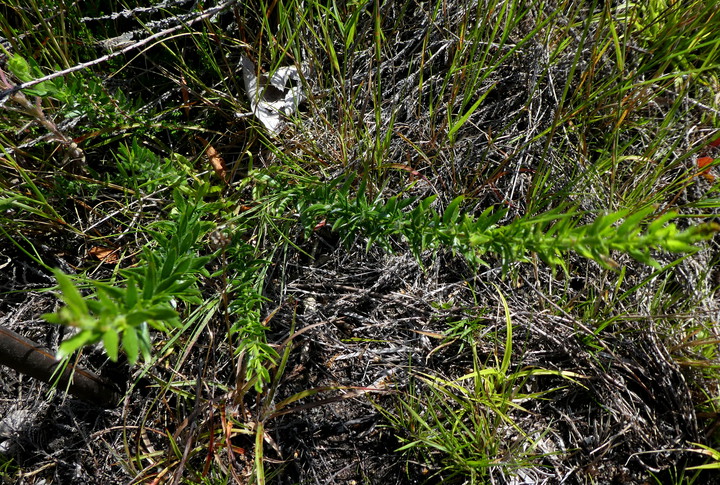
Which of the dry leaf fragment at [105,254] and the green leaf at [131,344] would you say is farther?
the dry leaf fragment at [105,254]

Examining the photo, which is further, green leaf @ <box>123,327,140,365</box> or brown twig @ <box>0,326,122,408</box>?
brown twig @ <box>0,326,122,408</box>

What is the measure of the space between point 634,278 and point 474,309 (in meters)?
0.78

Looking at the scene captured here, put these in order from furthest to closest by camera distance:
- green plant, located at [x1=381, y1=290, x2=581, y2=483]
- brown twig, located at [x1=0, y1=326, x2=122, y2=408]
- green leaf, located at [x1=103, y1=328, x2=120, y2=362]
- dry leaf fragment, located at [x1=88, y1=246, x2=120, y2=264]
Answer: dry leaf fragment, located at [x1=88, y1=246, x2=120, y2=264]
green plant, located at [x1=381, y1=290, x2=581, y2=483]
brown twig, located at [x1=0, y1=326, x2=122, y2=408]
green leaf, located at [x1=103, y1=328, x2=120, y2=362]

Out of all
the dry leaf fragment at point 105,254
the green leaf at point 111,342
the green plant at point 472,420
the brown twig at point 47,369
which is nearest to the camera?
the green leaf at point 111,342

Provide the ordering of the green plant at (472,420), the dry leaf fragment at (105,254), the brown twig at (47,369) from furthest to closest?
1. the dry leaf fragment at (105,254)
2. the green plant at (472,420)
3. the brown twig at (47,369)

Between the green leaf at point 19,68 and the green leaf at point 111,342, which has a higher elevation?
the green leaf at point 19,68

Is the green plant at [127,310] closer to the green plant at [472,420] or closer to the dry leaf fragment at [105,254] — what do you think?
the dry leaf fragment at [105,254]

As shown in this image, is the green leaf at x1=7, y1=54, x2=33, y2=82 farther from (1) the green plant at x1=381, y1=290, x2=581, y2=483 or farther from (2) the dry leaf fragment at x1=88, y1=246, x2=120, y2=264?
(1) the green plant at x1=381, y1=290, x2=581, y2=483

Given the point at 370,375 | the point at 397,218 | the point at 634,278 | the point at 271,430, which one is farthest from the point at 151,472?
the point at 634,278

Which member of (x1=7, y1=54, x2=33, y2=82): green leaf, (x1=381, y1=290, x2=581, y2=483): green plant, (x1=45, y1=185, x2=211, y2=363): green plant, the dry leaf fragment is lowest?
(x1=381, y1=290, x2=581, y2=483): green plant

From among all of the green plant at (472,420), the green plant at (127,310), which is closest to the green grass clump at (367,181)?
the green plant at (472,420)

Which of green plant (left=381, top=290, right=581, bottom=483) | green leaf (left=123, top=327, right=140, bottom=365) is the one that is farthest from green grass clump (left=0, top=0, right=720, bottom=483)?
green leaf (left=123, top=327, right=140, bottom=365)

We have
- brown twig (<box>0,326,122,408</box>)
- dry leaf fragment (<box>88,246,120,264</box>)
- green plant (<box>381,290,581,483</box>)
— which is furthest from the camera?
dry leaf fragment (<box>88,246,120,264</box>)

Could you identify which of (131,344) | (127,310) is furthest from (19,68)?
(131,344)
